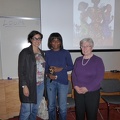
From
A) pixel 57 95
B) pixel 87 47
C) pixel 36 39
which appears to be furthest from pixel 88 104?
pixel 36 39

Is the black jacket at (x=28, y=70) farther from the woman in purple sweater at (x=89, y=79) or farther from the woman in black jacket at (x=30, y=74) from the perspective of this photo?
the woman in purple sweater at (x=89, y=79)

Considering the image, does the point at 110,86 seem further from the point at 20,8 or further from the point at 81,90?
the point at 20,8

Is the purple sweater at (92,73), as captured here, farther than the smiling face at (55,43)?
No

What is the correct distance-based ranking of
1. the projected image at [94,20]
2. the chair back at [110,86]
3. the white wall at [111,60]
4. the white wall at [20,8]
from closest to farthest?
the white wall at [20,8]
the chair back at [110,86]
the projected image at [94,20]
the white wall at [111,60]

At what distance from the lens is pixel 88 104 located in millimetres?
2029

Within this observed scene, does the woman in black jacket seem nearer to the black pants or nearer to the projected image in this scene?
the black pants

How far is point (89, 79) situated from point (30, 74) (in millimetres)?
746

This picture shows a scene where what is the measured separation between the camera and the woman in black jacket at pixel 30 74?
80.8 inches

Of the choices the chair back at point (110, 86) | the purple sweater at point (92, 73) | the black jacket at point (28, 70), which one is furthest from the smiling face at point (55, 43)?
the chair back at point (110, 86)

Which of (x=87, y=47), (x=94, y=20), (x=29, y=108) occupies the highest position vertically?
(x=94, y=20)

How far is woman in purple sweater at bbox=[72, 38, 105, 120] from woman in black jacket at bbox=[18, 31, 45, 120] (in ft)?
1.66

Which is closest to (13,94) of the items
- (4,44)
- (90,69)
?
(4,44)

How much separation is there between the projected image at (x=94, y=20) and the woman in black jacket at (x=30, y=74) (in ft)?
3.97

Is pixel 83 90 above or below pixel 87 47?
below
